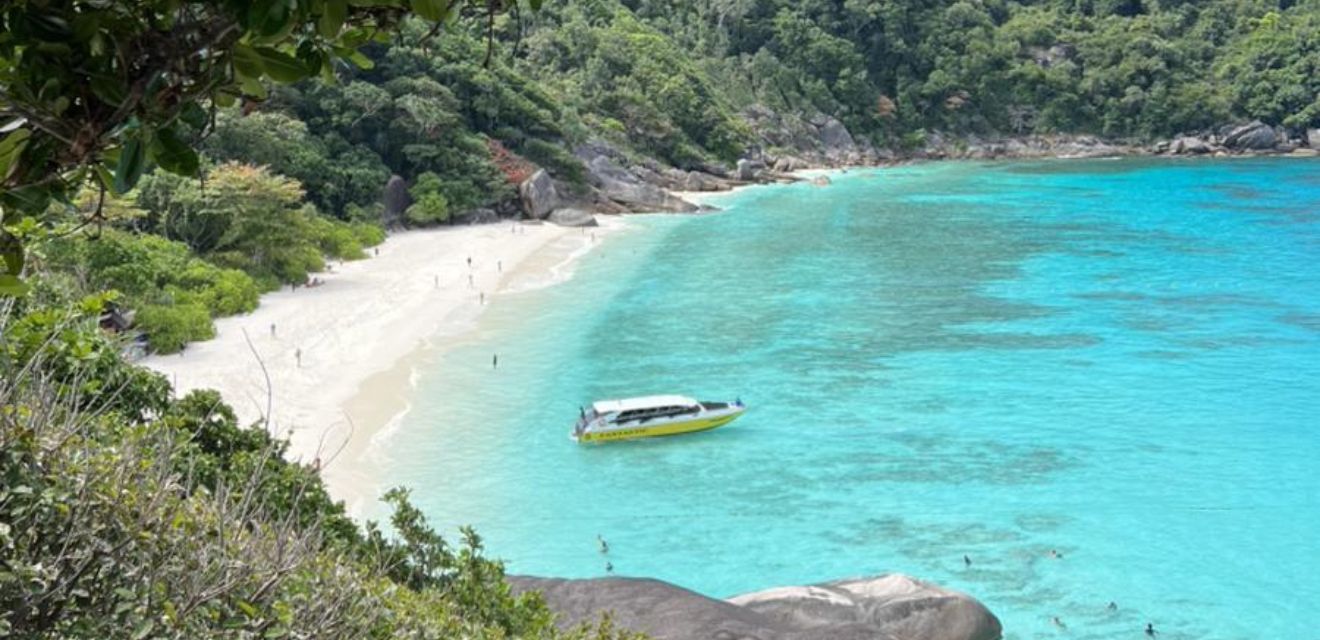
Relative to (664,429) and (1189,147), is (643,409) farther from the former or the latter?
(1189,147)

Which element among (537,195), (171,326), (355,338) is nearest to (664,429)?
(355,338)

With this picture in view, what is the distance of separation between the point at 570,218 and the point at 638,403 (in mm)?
28937

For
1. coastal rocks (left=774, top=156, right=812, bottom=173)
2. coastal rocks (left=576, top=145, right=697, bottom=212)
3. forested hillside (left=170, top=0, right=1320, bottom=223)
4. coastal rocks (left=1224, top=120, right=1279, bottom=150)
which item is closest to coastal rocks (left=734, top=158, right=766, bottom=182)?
forested hillside (left=170, top=0, right=1320, bottom=223)

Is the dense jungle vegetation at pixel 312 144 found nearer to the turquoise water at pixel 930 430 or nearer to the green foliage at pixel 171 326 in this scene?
the green foliage at pixel 171 326

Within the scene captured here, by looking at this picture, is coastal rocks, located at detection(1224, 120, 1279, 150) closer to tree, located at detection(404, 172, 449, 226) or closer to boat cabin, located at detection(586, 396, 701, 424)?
tree, located at detection(404, 172, 449, 226)

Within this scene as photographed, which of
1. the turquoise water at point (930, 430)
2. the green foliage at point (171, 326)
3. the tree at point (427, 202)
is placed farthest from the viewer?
the tree at point (427, 202)

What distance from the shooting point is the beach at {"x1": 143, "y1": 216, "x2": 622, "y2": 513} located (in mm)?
20417

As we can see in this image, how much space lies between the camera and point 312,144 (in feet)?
143

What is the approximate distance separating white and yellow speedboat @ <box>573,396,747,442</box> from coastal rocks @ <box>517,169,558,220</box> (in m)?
28.9

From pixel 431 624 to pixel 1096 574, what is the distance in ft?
41.5

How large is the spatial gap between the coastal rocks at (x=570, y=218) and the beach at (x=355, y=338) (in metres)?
5.14

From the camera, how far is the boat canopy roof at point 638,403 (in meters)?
21.0

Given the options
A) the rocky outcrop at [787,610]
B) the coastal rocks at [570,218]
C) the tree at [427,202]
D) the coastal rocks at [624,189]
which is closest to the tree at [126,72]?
the rocky outcrop at [787,610]

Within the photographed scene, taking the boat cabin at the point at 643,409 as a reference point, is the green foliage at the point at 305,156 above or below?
above
